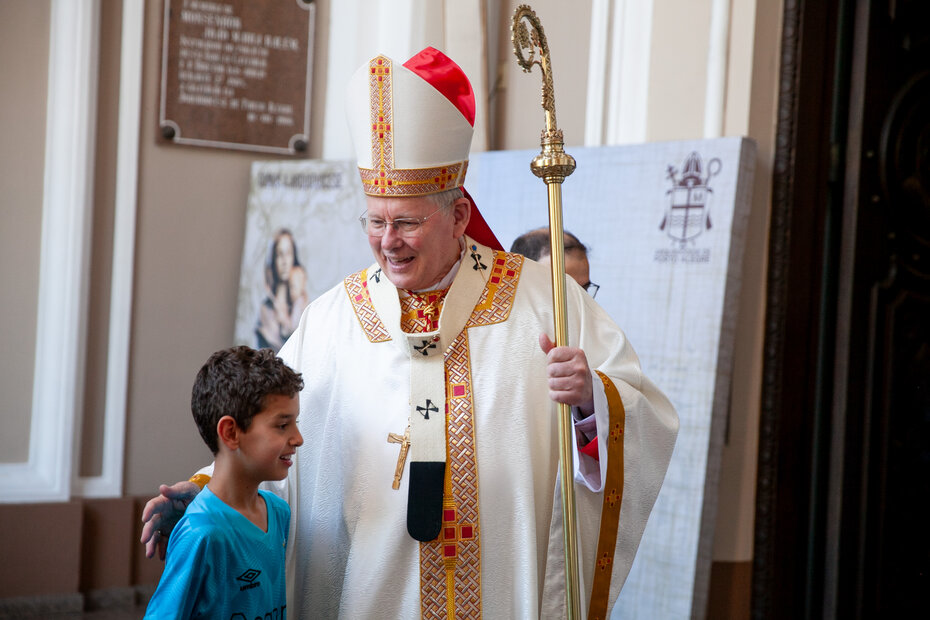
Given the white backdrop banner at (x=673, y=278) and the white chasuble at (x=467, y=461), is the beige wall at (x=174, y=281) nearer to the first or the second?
the white backdrop banner at (x=673, y=278)

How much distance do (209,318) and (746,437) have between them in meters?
2.76

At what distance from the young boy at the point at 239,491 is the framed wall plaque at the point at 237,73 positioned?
9.87 ft

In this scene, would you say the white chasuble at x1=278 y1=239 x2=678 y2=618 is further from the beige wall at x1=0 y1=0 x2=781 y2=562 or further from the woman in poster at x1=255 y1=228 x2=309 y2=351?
the woman in poster at x1=255 y1=228 x2=309 y2=351

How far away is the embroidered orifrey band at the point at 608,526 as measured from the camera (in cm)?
232

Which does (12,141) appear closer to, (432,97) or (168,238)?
(168,238)

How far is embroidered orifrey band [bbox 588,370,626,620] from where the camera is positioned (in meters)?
2.32

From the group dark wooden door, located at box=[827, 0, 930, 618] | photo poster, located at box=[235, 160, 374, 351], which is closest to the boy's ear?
dark wooden door, located at box=[827, 0, 930, 618]

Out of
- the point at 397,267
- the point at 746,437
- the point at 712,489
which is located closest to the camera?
the point at 397,267

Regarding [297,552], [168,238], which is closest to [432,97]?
[297,552]

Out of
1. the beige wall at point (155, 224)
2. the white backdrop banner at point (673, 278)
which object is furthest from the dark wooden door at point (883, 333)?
the beige wall at point (155, 224)

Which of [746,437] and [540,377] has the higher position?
[540,377]

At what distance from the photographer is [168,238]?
4.85 metres

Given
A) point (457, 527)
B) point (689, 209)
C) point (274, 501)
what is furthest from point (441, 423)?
point (689, 209)

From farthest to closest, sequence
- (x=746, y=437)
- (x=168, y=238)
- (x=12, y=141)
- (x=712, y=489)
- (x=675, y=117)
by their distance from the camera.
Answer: (x=168, y=238), (x=12, y=141), (x=675, y=117), (x=746, y=437), (x=712, y=489)
